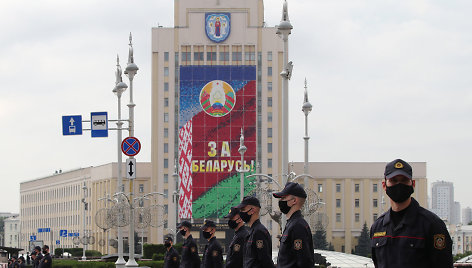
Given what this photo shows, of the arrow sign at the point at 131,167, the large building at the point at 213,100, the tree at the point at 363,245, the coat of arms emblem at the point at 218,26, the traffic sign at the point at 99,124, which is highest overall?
the coat of arms emblem at the point at 218,26

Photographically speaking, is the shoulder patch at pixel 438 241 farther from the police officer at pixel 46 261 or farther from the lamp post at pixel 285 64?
the lamp post at pixel 285 64

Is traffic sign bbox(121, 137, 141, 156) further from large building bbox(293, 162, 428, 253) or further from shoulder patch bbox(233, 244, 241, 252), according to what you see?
large building bbox(293, 162, 428, 253)

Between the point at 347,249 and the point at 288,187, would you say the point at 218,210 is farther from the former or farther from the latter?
the point at 288,187

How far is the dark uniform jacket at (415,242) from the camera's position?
220 inches

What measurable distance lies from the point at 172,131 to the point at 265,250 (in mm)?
103674

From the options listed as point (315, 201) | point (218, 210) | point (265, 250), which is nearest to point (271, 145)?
point (218, 210)

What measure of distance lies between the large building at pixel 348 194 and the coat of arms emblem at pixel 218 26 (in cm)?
1959

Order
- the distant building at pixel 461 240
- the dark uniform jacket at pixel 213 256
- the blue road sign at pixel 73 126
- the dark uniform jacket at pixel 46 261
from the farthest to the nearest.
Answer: the distant building at pixel 461 240
the blue road sign at pixel 73 126
the dark uniform jacket at pixel 46 261
the dark uniform jacket at pixel 213 256

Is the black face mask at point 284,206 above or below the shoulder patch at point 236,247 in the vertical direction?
above

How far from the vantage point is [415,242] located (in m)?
5.57

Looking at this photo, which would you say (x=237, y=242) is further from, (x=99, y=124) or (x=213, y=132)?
(x=213, y=132)

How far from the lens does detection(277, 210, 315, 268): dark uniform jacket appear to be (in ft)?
27.8

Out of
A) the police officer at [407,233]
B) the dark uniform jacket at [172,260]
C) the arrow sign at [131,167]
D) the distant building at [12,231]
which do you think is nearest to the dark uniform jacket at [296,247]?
the police officer at [407,233]

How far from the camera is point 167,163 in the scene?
114500 millimetres
